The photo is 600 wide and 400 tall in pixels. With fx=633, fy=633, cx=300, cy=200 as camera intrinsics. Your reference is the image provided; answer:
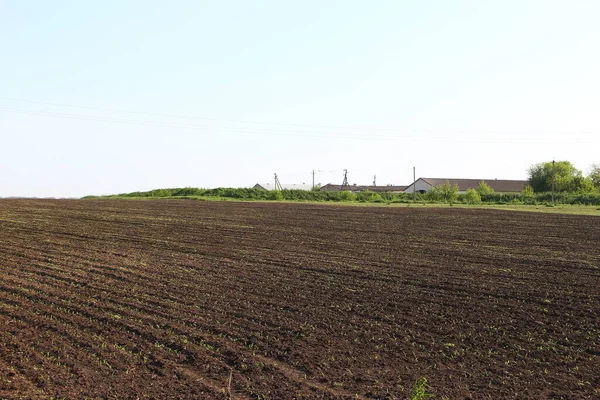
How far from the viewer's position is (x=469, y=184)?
420 ft

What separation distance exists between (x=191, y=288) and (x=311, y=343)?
4428 mm

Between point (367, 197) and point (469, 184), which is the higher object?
point (469, 184)

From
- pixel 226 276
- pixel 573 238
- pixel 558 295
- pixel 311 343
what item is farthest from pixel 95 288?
pixel 573 238

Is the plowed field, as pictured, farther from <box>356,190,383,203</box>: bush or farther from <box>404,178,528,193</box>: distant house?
<box>404,178,528,193</box>: distant house

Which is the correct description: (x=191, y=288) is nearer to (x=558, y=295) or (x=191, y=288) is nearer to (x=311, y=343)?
(x=311, y=343)

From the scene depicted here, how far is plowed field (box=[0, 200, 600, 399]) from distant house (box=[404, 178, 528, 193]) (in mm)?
103410

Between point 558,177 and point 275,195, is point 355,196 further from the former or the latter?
point 558,177

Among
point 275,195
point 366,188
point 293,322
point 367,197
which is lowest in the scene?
point 293,322

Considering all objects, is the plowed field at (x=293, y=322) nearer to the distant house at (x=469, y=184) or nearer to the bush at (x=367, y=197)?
the bush at (x=367, y=197)

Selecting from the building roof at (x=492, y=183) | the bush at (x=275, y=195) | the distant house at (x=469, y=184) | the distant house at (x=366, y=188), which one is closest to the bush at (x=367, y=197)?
the bush at (x=275, y=195)

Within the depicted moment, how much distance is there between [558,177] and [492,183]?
69.0 ft

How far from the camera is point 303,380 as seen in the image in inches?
305

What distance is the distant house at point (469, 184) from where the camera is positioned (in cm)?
12281

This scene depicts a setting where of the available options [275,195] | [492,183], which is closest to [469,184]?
[492,183]
